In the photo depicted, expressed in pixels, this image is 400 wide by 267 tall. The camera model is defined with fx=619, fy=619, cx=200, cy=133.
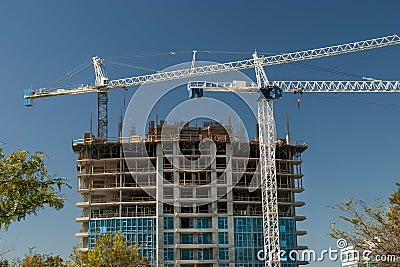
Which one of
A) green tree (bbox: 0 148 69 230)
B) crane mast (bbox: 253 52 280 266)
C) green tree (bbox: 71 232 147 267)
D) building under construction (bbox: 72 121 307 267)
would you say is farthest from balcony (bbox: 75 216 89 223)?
green tree (bbox: 0 148 69 230)

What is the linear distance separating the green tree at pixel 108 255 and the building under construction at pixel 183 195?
33797mm

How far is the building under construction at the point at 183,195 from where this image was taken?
8625 cm

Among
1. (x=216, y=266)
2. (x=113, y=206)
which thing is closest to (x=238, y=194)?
(x=216, y=266)

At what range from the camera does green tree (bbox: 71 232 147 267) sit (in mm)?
45875

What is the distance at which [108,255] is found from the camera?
160ft

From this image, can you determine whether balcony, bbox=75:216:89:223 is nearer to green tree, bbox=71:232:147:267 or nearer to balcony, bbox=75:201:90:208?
balcony, bbox=75:201:90:208

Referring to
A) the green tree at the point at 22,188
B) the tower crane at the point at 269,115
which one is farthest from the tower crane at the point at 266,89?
the green tree at the point at 22,188

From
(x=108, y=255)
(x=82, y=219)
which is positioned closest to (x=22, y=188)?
(x=108, y=255)

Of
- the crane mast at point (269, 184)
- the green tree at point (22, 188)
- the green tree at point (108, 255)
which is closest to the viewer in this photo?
the green tree at point (22, 188)

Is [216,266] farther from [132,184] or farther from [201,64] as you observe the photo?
[201,64]

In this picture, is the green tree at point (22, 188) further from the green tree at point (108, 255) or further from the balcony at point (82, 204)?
the balcony at point (82, 204)

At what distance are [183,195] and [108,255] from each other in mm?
40764

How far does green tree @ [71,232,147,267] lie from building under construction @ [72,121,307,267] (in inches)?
1331

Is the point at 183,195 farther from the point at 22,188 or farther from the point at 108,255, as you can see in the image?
the point at 22,188
